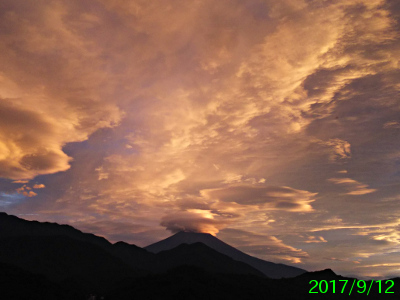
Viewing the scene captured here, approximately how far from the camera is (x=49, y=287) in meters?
96.2

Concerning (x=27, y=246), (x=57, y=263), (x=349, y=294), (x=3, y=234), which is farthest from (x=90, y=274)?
(x=349, y=294)

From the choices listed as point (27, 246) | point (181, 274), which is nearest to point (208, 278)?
point (181, 274)

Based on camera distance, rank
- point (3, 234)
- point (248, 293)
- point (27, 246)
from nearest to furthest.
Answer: point (248, 293) → point (27, 246) → point (3, 234)

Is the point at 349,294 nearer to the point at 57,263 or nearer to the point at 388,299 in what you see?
the point at 388,299

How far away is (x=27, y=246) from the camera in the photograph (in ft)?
556

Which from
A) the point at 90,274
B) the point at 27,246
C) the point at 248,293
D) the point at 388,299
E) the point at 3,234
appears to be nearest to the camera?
the point at 248,293

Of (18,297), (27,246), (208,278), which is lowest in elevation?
(18,297)

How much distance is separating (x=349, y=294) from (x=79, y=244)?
132 metres

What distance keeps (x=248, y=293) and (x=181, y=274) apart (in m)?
22.5

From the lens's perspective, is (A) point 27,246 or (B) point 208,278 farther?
(A) point 27,246

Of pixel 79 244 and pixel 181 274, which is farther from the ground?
pixel 79 244

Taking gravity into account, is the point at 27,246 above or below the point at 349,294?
above

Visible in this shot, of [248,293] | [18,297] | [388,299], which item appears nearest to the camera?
[18,297]

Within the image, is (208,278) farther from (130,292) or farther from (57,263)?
(57,263)
